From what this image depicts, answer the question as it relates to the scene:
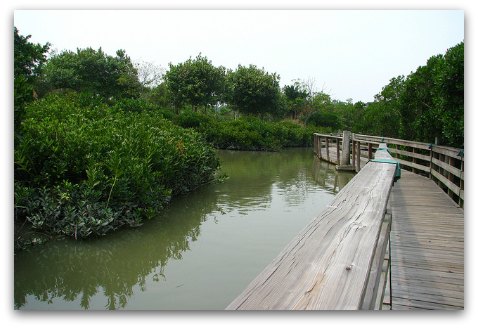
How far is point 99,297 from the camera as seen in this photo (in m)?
3.45

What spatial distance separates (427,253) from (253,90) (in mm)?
24518

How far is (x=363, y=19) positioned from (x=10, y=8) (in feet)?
8.26

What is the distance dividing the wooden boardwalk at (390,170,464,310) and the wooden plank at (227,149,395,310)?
96 cm

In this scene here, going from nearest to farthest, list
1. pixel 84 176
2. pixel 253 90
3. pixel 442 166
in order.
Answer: pixel 84 176 → pixel 442 166 → pixel 253 90

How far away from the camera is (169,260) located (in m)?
4.48

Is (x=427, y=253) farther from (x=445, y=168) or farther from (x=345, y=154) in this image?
(x=345, y=154)

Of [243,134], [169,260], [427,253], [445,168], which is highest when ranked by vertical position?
[243,134]

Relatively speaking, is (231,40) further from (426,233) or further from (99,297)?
(426,233)

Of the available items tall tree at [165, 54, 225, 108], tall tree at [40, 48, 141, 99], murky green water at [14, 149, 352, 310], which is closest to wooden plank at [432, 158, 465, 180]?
murky green water at [14, 149, 352, 310]

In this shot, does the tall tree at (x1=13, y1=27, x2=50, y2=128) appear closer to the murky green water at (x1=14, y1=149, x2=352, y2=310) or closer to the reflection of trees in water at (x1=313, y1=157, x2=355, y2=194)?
the murky green water at (x1=14, y1=149, x2=352, y2=310)

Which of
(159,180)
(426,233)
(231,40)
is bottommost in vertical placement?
(426,233)

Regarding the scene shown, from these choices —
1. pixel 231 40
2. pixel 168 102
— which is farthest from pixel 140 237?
pixel 168 102

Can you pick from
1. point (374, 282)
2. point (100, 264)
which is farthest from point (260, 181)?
point (374, 282)

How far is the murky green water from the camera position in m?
3.45
